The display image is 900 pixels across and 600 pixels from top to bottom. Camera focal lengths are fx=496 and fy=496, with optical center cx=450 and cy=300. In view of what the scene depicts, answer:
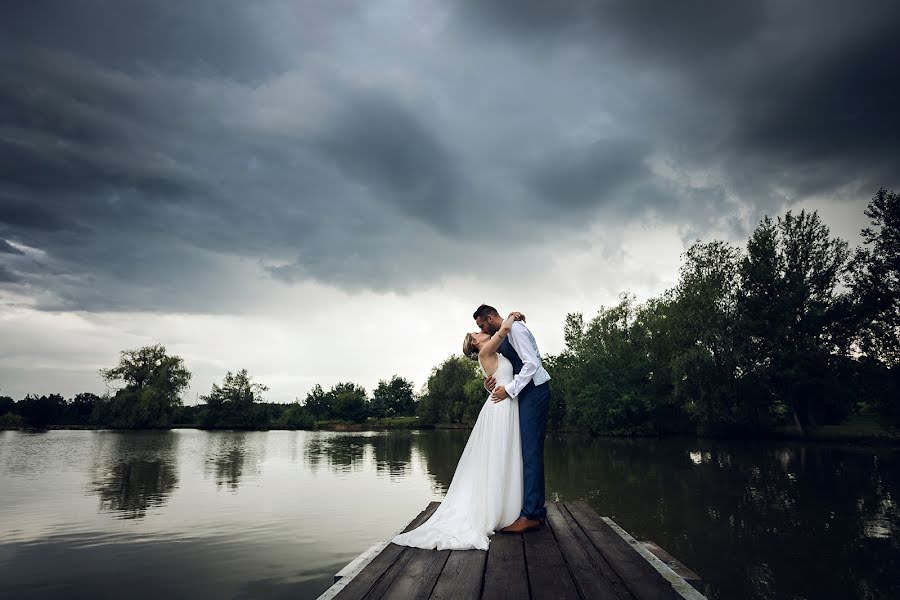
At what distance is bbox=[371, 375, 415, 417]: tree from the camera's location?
111750 mm

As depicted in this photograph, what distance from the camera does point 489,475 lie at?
5332 millimetres

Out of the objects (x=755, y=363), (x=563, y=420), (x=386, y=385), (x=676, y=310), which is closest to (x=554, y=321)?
(x=563, y=420)

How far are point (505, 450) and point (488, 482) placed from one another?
0.38 m

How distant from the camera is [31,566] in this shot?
23.6ft

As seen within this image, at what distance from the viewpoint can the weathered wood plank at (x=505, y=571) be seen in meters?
3.28

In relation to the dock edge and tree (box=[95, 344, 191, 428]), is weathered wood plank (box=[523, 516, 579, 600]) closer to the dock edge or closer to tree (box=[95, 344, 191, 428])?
the dock edge

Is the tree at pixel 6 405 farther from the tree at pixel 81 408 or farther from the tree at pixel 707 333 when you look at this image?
the tree at pixel 707 333

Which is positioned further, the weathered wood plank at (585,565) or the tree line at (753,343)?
the tree line at (753,343)

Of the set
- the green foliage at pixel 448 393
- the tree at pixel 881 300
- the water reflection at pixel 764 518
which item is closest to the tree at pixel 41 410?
the green foliage at pixel 448 393

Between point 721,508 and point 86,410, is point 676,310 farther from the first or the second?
point 86,410

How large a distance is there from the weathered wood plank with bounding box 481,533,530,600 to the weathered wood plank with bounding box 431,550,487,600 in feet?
0.19

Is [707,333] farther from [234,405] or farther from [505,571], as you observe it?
[234,405]

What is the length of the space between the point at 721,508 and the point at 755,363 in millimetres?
29706

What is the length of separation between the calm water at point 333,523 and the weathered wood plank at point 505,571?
8.95ft
